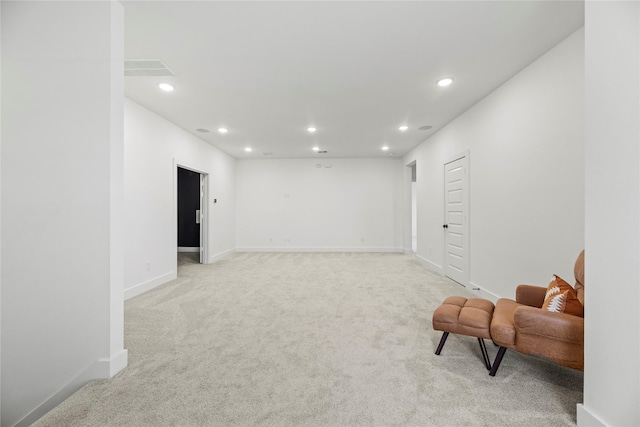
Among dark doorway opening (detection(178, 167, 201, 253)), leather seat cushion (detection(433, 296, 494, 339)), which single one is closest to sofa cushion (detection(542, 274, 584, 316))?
leather seat cushion (detection(433, 296, 494, 339))

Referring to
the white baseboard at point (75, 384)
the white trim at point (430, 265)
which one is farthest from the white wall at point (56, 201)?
the white trim at point (430, 265)

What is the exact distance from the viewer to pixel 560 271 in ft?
8.70

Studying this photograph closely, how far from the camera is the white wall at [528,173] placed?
8.24 feet

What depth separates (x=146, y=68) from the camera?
3041 millimetres

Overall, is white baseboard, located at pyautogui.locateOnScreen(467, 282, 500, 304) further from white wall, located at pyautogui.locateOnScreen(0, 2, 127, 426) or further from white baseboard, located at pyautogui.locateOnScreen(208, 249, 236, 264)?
white baseboard, located at pyautogui.locateOnScreen(208, 249, 236, 264)

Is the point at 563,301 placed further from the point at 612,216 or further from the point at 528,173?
the point at 528,173

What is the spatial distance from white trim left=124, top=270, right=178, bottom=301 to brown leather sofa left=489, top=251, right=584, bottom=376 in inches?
171

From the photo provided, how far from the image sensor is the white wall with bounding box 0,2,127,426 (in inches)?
77.7

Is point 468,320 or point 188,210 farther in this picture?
point 188,210

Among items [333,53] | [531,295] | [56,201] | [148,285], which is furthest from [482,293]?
[148,285]

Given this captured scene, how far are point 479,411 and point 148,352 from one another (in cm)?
254

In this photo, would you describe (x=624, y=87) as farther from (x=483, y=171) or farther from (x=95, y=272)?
(x=95, y=272)

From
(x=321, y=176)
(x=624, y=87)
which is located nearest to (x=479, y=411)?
(x=624, y=87)

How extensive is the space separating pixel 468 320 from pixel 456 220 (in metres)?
2.93
